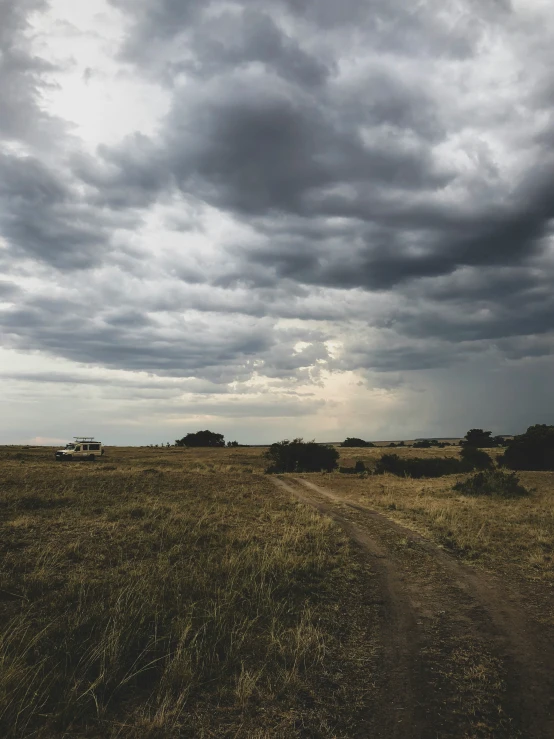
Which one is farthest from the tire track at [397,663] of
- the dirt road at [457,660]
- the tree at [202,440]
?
the tree at [202,440]

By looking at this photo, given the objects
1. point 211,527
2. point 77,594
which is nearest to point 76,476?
point 211,527

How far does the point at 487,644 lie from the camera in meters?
7.69

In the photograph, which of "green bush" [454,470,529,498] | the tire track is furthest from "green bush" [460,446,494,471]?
the tire track

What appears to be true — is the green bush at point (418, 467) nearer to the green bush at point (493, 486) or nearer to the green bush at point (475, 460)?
the green bush at point (475, 460)

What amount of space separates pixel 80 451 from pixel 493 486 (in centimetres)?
4799

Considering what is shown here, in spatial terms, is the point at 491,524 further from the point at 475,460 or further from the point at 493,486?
the point at 475,460

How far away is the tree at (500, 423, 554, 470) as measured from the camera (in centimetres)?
4608

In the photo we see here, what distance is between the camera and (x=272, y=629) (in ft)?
27.0

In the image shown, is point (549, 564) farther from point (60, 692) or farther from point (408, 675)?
point (60, 692)

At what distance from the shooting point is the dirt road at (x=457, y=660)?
567 cm

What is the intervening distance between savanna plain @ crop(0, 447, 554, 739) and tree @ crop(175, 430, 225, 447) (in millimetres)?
92016

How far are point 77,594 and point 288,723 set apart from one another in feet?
19.6

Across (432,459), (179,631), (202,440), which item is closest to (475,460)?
(432,459)

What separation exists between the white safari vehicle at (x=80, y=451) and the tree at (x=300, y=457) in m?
22.9
